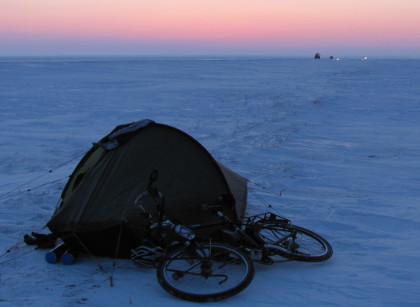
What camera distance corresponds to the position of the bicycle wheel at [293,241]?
4.91 m

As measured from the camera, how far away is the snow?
4453mm

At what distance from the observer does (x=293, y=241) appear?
16.8ft

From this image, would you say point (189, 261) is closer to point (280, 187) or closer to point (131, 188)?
point (131, 188)

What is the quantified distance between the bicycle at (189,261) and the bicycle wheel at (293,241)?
0.52 meters

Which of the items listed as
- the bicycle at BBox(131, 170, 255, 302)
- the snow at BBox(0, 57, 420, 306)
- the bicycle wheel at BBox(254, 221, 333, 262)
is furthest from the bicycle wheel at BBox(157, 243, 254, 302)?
the bicycle wheel at BBox(254, 221, 333, 262)

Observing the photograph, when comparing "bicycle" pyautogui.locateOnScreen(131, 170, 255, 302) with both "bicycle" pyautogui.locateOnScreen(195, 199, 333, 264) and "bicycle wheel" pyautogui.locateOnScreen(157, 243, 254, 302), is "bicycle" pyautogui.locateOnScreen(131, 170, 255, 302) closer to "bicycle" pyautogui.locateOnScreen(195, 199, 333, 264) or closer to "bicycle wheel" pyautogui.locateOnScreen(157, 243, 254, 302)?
"bicycle wheel" pyautogui.locateOnScreen(157, 243, 254, 302)

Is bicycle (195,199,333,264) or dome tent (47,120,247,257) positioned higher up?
dome tent (47,120,247,257)

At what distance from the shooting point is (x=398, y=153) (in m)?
10.5

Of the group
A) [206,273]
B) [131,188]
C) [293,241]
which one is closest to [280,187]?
[293,241]

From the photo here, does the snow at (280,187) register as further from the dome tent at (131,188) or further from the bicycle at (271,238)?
the dome tent at (131,188)

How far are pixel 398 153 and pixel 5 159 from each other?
924cm

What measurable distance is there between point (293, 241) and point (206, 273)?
49.9 inches

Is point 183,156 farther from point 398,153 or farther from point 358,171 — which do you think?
point 398,153

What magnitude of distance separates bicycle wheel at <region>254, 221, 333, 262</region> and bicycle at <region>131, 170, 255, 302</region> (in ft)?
1.72
